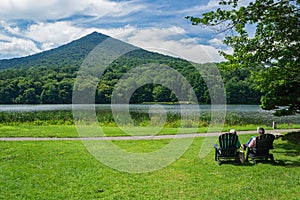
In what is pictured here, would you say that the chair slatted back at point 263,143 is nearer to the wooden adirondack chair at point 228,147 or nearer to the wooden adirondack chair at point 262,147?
the wooden adirondack chair at point 262,147

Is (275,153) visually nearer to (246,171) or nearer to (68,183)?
(246,171)

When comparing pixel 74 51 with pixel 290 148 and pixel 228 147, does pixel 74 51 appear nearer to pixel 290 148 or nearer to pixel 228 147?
pixel 290 148

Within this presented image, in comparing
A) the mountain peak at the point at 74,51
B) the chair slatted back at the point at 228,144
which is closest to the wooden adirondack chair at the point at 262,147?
the chair slatted back at the point at 228,144

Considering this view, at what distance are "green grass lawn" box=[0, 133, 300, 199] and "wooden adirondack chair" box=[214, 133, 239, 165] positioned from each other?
290 millimetres

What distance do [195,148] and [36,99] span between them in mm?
77510

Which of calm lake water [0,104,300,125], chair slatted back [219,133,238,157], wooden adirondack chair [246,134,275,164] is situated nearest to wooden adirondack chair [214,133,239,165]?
chair slatted back [219,133,238,157]

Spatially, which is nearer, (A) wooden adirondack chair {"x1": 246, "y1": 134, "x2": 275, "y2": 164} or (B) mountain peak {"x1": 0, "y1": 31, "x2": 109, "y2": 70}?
(A) wooden adirondack chair {"x1": 246, "y1": 134, "x2": 275, "y2": 164}

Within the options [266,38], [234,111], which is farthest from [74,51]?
[266,38]

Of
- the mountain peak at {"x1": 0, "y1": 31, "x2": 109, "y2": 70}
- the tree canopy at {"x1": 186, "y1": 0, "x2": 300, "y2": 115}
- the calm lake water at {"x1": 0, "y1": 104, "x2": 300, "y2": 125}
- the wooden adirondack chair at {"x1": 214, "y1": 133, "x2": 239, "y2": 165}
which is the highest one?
the mountain peak at {"x1": 0, "y1": 31, "x2": 109, "y2": 70}

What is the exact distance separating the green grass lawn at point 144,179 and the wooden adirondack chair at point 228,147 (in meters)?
0.29

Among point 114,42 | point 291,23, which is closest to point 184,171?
point 114,42

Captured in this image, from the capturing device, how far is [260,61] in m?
10.6

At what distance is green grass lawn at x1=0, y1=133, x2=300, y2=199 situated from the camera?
559 cm

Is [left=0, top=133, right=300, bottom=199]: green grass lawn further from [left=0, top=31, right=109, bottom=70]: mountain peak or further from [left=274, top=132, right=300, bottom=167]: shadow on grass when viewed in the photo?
[left=0, top=31, right=109, bottom=70]: mountain peak
